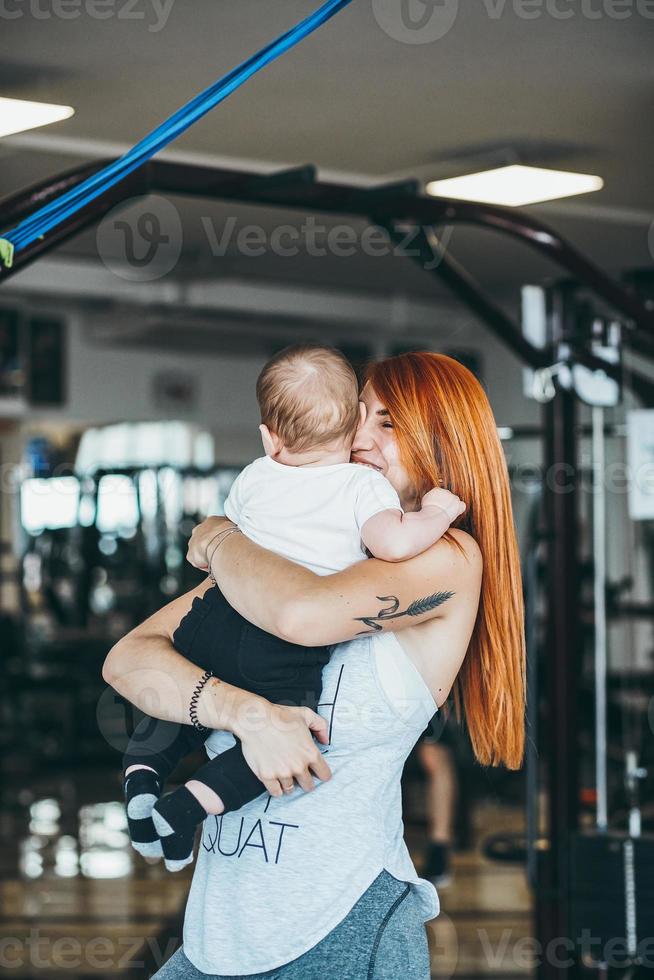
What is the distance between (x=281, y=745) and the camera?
1.21m

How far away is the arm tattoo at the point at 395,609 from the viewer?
123 cm

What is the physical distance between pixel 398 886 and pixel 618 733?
4971mm

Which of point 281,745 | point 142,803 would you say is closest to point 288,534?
point 281,745

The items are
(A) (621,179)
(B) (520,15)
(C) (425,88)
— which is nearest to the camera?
(B) (520,15)

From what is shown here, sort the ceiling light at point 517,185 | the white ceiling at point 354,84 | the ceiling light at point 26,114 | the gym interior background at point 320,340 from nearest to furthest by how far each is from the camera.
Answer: the gym interior background at point 320,340, the white ceiling at point 354,84, the ceiling light at point 26,114, the ceiling light at point 517,185

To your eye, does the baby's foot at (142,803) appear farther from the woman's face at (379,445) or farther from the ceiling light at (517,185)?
the ceiling light at (517,185)

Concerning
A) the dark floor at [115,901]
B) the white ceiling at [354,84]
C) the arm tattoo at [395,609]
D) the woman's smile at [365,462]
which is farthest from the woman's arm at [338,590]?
the white ceiling at [354,84]

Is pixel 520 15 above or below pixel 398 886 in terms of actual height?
above

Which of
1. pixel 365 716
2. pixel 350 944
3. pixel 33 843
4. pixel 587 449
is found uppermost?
pixel 587 449

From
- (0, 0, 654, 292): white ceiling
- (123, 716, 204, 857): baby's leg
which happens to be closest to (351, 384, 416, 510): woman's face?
(123, 716, 204, 857): baby's leg

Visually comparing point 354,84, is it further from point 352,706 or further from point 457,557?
point 352,706

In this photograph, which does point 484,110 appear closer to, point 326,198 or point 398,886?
point 326,198

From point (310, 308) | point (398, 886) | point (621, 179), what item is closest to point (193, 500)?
point (310, 308)

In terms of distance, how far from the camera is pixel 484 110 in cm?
411
